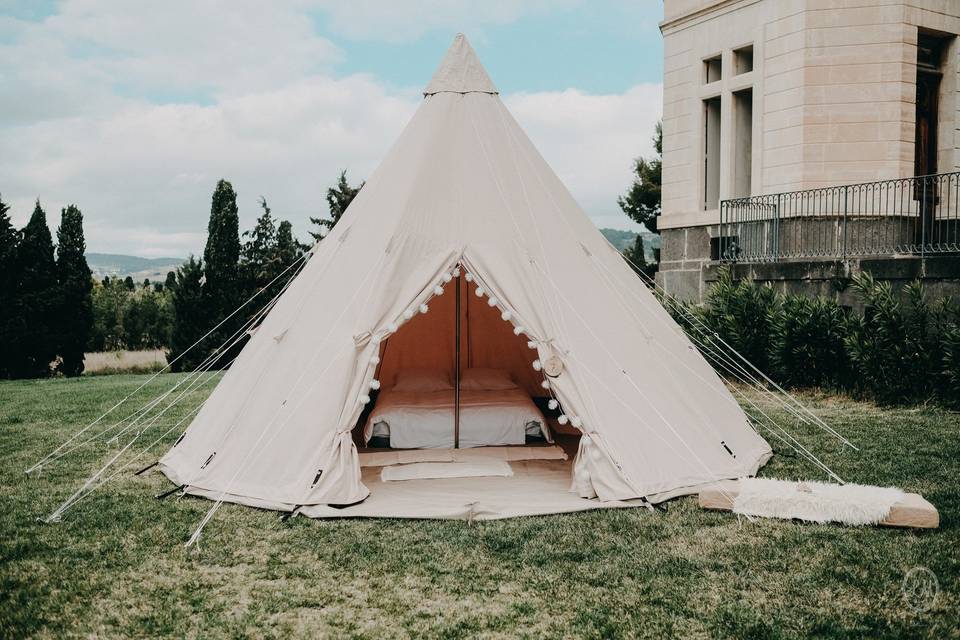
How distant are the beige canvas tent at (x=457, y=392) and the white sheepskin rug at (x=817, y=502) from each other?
450 millimetres

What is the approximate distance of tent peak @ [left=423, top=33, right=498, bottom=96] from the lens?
645 centimetres

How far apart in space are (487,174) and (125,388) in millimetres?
7757

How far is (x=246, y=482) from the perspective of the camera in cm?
510

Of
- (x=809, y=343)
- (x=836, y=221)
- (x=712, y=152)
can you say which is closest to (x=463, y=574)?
(x=809, y=343)

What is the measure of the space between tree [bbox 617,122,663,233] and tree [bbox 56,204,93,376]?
16.0m

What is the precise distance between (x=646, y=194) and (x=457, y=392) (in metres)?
20.4

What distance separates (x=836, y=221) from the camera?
11.3 meters

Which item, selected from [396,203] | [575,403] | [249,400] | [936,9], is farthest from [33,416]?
[936,9]

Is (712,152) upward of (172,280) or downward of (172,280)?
upward

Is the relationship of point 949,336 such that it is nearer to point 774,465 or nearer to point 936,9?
point 774,465

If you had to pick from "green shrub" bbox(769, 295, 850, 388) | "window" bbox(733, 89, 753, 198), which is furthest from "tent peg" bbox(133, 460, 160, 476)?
"window" bbox(733, 89, 753, 198)

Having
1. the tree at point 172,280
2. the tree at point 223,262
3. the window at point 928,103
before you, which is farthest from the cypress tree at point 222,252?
the window at point 928,103

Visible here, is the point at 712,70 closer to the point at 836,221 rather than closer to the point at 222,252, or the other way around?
the point at 836,221

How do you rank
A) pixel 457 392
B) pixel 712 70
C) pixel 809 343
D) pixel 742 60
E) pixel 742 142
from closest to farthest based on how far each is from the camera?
pixel 457 392 → pixel 809 343 → pixel 742 60 → pixel 742 142 → pixel 712 70
